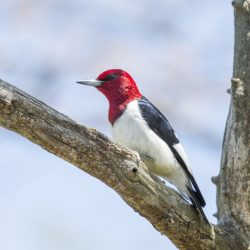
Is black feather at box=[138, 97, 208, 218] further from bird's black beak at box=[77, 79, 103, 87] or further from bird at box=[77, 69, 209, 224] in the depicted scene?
bird's black beak at box=[77, 79, 103, 87]

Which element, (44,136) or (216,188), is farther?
(216,188)

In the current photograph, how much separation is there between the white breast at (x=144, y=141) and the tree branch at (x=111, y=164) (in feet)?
1.99

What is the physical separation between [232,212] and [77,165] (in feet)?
4.18

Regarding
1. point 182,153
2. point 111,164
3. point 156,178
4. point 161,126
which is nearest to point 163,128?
point 161,126

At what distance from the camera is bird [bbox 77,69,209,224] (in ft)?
14.9

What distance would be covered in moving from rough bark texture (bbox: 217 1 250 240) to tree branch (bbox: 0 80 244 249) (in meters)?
0.20

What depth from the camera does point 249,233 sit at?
13.9 feet

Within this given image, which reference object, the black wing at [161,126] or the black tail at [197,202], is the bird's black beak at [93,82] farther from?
the black tail at [197,202]

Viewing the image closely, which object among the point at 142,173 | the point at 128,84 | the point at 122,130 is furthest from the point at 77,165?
the point at 128,84

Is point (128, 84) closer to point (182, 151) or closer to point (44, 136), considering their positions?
point (182, 151)

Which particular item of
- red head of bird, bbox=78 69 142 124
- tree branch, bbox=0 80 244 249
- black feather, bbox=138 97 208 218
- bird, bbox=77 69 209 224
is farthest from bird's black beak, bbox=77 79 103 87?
tree branch, bbox=0 80 244 249

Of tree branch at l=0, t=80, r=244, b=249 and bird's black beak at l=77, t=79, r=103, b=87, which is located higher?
bird's black beak at l=77, t=79, r=103, b=87

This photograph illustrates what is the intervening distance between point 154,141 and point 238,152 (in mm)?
593

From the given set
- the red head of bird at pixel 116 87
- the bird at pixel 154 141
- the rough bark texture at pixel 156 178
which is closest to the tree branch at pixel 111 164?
the rough bark texture at pixel 156 178
